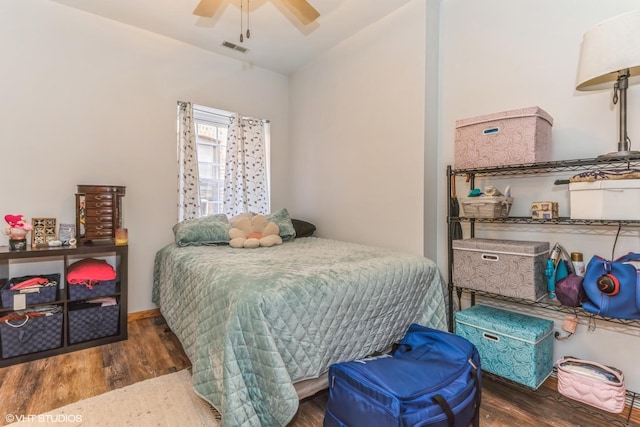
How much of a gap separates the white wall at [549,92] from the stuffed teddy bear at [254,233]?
1577 mm

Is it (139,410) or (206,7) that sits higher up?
(206,7)

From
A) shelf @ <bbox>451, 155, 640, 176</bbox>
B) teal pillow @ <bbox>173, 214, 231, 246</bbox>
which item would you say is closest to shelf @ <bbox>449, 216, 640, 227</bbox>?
shelf @ <bbox>451, 155, 640, 176</bbox>

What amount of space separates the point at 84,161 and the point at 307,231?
6.81 ft

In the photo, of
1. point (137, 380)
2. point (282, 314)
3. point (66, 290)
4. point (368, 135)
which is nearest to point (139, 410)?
point (137, 380)

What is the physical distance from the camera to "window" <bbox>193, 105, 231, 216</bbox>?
333cm

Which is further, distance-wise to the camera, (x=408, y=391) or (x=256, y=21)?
(x=256, y=21)

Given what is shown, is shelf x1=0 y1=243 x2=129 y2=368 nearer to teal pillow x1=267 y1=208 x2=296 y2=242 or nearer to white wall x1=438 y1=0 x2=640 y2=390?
teal pillow x1=267 y1=208 x2=296 y2=242

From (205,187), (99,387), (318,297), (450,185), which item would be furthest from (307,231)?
(99,387)

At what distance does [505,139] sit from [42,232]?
10.6ft

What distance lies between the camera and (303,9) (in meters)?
1.98

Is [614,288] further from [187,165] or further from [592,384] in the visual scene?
[187,165]

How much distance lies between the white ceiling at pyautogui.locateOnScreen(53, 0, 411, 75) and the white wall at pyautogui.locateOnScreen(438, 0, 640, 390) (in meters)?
0.75

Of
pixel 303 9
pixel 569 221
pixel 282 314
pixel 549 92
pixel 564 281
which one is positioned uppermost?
pixel 303 9

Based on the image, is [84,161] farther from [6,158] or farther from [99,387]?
[99,387]
